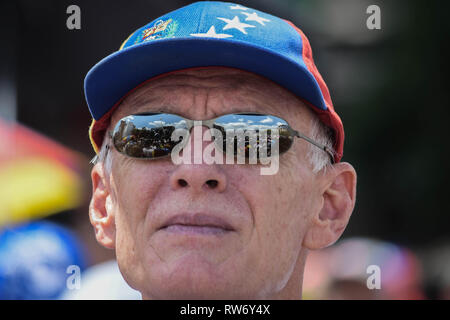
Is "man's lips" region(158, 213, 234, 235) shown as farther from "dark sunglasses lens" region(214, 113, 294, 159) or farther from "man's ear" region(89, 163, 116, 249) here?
"man's ear" region(89, 163, 116, 249)

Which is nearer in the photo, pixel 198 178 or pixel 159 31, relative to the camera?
pixel 198 178

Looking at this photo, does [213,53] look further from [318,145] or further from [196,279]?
[196,279]

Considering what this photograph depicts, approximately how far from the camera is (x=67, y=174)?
18.7 ft

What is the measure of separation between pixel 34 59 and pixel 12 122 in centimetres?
90

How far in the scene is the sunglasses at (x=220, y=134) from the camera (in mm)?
1938

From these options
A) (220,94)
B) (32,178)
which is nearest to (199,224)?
(220,94)

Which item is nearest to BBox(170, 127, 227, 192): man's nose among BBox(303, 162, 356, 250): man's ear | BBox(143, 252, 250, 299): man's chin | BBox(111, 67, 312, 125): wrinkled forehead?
BBox(111, 67, 312, 125): wrinkled forehead

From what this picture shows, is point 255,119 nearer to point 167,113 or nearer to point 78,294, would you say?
point 167,113

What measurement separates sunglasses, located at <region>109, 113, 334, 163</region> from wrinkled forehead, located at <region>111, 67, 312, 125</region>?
0.16 feet

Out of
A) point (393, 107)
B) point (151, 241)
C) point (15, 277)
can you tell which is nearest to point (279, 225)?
point (151, 241)

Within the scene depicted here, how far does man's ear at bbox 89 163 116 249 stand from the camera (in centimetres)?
228

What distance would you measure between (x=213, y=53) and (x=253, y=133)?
330 millimetres

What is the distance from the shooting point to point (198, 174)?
187cm

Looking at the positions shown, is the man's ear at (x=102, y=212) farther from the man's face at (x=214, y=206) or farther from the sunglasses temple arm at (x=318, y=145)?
the sunglasses temple arm at (x=318, y=145)
